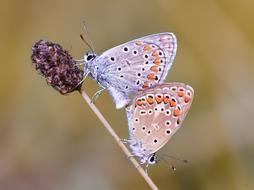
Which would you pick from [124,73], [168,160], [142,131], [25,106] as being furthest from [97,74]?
[25,106]

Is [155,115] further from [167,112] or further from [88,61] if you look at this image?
[88,61]

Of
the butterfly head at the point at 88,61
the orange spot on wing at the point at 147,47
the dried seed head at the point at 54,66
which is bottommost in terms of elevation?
the orange spot on wing at the point at 147,47

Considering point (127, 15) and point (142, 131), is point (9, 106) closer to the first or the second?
point (127, 15)

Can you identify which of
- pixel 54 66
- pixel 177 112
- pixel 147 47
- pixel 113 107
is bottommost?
pixel 113 107

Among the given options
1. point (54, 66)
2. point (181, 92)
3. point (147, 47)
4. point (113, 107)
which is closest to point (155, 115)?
point (181, 92)

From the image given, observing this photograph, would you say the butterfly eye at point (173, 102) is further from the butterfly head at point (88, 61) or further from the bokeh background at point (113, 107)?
the bokeh background at point (113, 107)

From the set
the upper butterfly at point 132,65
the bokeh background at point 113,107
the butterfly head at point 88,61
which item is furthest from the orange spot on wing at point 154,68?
the bokeh background at point 113,107

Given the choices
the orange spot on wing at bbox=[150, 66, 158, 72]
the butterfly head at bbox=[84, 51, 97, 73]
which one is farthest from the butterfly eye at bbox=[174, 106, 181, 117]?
the butterfly head at bbox=[84, 51, 97, 73]

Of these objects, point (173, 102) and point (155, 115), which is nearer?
point (173, 102)
